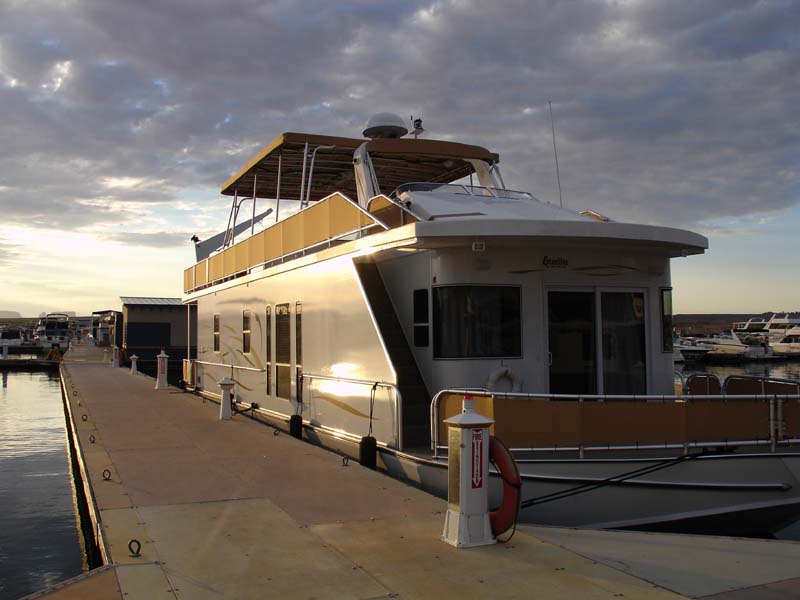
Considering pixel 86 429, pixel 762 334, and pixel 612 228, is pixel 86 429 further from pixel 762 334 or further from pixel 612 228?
pixel 762 334

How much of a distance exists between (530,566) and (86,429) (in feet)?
31.9

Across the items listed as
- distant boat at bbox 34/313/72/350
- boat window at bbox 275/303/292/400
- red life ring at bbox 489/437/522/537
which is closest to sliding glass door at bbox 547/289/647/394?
red life ring at bbox 489/437/522/537

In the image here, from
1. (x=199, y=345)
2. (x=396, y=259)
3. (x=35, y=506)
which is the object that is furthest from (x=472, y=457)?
(x=199, y=345)

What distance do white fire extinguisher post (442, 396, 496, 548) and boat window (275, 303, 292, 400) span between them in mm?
6965

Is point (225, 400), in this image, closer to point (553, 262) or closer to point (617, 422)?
point (553, 262)

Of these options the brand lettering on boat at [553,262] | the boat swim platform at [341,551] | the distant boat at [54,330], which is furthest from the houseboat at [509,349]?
the distant boat at [54,330]

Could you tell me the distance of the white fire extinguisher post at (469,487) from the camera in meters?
5.82

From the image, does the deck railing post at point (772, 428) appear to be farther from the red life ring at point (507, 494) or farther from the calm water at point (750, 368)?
the calm water at point (750, 368)

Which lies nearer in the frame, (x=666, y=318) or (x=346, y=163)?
(x=666, y=318)

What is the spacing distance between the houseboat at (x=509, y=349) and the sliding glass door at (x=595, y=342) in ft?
0.07

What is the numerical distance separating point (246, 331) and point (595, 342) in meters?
8.08

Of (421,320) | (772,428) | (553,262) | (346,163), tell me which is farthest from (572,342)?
(346,163)

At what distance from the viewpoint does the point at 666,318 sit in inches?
372

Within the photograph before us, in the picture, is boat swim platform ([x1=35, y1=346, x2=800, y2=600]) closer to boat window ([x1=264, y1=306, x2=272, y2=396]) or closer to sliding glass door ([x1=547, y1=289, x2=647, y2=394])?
sliding glass door ([x1=547, y1=289, x2=647, y2=394])
